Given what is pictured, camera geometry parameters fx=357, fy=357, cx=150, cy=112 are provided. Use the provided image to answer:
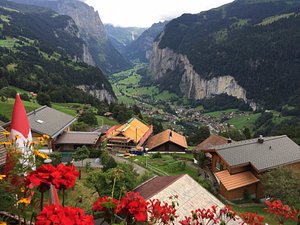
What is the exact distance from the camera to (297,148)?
1718 inches

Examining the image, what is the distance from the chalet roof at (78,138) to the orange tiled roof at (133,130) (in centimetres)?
1182

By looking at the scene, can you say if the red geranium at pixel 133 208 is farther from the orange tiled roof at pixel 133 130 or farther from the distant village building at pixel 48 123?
the orange tiled roof at pixel 133 130

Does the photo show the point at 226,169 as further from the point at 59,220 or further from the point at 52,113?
the point at 59,220

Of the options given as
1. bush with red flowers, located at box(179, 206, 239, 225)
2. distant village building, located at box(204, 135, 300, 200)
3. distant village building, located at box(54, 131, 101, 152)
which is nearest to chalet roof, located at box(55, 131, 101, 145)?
distant village building, located at box(54, 131, 101, 152)

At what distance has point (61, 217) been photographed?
4723mm

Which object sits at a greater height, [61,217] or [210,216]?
[61,217]

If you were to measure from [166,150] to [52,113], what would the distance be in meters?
23.3

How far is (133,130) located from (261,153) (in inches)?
1324

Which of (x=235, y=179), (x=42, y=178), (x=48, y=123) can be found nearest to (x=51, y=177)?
(x=42, y=178)

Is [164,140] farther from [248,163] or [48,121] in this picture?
[248,163]

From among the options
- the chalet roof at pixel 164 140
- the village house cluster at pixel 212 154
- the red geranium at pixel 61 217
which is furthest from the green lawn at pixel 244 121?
the red geranium at pixel 61 217

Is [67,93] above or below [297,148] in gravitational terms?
below

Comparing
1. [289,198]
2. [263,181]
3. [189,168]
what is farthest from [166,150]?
[289,198]

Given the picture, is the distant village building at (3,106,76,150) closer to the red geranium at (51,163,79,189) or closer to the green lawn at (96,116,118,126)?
the green lawn at (96,116,118,126)
